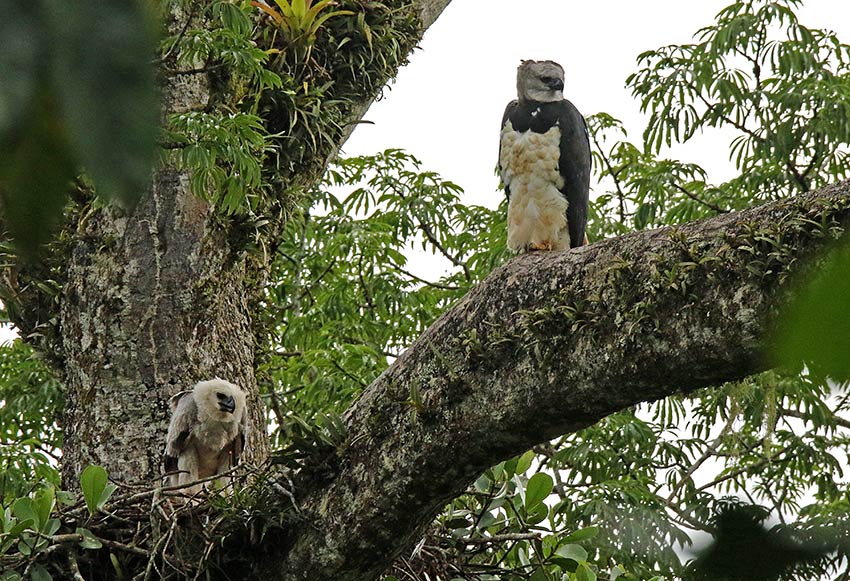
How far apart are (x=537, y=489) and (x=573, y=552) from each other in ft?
0.83

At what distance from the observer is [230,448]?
14.3 feet

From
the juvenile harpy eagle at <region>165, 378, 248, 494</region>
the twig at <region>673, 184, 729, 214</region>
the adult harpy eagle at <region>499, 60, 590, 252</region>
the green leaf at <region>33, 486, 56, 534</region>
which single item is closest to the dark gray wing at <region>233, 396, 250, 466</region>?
the juvenile harpy eagle at <region>165, 378, 248, 494</region>

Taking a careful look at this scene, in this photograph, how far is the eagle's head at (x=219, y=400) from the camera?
3990 millimetres

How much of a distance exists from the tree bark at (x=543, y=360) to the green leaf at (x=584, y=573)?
2.36 ft

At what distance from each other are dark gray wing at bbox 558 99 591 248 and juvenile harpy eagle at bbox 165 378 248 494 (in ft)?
4.92

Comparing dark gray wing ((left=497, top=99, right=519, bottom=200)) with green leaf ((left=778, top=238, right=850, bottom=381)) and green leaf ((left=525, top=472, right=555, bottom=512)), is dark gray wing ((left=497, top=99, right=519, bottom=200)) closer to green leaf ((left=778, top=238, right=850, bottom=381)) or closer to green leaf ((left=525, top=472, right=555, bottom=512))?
A: green leaf ((left=525, top=472, right=555, bottom=512))

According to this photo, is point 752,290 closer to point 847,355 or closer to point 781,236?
point 781,236

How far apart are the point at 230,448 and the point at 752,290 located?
8.06ft

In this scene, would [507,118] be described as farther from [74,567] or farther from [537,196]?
[74,567]

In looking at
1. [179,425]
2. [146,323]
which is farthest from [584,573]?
[146,323]

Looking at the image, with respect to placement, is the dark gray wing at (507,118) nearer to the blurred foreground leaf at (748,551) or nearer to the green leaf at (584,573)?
the green leaf at (584,573)

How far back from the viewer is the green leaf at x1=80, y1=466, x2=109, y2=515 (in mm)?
3383

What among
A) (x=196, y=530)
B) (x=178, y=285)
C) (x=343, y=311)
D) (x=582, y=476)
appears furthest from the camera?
(x=343, y=311)

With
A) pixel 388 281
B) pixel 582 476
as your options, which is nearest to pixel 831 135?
pixel 582 476
